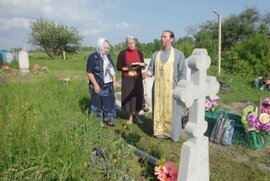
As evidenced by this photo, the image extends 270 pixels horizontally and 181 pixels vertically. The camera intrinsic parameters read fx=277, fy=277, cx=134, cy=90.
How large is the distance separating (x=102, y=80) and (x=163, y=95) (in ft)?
3.80

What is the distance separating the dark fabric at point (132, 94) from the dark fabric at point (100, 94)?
326 millimetres

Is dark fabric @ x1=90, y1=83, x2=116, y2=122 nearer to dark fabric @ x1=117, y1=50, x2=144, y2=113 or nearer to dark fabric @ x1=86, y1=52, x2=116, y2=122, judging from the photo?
dark fabric @ x1=86, y1=52, x2=116, y2=122

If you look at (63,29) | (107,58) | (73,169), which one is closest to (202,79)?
(73,169)

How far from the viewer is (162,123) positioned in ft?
15.3

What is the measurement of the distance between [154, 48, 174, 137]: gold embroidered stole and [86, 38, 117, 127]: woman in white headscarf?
3.10 feet

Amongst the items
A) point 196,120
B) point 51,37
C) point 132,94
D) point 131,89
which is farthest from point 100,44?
point 51,37

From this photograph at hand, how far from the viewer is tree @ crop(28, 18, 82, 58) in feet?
116

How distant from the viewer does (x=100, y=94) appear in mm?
5055

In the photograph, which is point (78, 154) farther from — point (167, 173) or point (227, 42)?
point (227, 42)

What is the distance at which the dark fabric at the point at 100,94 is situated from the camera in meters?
4.83

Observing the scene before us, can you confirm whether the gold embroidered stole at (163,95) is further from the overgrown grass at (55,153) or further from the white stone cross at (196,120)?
the white stone cross at (196,120)

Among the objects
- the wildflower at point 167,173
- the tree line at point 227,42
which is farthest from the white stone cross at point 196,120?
the tree line at point 227,42

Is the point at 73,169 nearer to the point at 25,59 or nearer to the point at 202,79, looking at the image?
the point at 202,79

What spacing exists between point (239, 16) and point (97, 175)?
1159 inches
